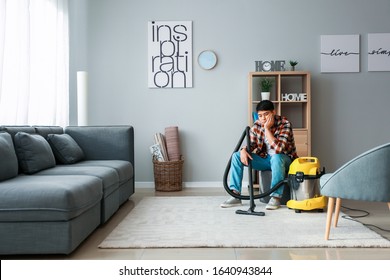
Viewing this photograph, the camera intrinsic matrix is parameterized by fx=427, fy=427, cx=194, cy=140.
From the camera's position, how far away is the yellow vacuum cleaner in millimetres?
3624

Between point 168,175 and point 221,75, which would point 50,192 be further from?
point 221,75

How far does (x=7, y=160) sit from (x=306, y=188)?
7.69 ft

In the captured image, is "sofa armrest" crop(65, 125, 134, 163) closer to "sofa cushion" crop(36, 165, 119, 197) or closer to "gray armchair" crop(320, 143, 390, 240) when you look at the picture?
"sofa cushion" crop(36, 165, 119, 197)

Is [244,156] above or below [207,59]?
below

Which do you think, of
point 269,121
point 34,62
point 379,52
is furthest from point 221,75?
point 34,62

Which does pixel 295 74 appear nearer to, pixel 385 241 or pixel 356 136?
pixel 356 136

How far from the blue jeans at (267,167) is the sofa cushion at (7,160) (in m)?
1.93

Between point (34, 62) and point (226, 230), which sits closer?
point (226, 230)

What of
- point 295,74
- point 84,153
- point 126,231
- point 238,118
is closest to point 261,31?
point 295,74

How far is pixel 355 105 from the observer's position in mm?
5363

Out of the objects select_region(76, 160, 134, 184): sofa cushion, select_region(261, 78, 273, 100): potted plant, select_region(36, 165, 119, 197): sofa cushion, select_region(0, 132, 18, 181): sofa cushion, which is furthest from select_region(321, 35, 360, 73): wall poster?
A: select_region(0, 132, 18, 181): sofa cushion

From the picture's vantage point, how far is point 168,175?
5109 mm

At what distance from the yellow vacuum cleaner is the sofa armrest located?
1785mm

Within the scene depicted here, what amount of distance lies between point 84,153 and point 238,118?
6.47 ft
